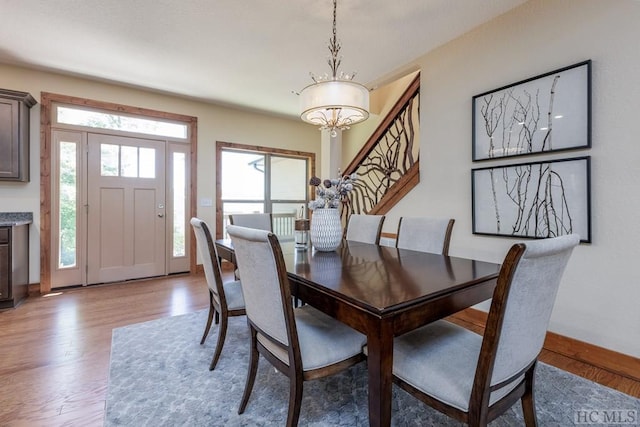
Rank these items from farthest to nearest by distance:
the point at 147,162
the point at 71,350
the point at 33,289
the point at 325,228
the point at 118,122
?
the point at 147,162
the point at 118,122
the point at 33,289
the point at 71,350
the point at 325,228

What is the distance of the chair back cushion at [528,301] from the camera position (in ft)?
2.84

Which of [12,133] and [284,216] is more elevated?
[12,133]

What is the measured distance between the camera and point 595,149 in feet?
6.41

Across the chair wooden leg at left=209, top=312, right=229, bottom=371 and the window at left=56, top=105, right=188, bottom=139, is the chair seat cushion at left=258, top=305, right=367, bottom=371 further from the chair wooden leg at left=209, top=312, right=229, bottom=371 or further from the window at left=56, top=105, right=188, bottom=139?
the window at left=56, top=105, right=188, bottom=139

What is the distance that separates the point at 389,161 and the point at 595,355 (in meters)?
2.60

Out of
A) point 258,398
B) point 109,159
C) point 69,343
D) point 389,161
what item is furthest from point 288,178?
point 258,398

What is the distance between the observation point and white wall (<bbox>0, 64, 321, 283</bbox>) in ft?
11.0

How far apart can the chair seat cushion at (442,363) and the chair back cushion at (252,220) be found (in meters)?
2.01

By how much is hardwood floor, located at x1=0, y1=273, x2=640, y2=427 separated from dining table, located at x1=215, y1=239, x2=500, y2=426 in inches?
47.5

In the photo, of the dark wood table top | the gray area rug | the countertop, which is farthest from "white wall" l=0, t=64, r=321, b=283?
the dark wood table top

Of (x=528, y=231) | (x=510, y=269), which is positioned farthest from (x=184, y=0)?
(x=528, y=231)

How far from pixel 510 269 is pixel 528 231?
1.80 meters

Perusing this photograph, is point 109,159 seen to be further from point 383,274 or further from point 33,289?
point 383,274

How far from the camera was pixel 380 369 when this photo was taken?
1.00 meters
